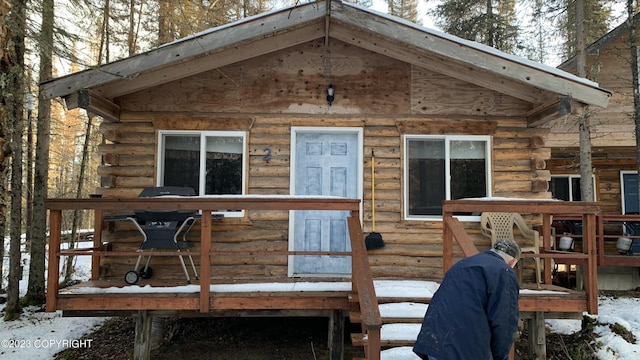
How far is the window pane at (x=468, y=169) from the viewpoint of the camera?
6.59 m

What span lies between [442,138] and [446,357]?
4595mm

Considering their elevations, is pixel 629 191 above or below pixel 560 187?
below

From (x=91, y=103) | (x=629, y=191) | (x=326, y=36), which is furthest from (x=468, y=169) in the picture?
(x=629, y=191)

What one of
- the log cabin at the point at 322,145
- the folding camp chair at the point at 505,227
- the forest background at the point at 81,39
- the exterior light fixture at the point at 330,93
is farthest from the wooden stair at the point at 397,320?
the forest background at the point at 81,39

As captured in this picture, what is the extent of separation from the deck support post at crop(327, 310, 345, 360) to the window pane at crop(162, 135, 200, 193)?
9.92 ft

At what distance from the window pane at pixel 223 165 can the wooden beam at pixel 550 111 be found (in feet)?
14.8

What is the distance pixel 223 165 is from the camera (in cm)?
657

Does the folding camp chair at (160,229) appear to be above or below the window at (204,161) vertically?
below

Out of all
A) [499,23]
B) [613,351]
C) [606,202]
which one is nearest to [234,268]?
[613,351]

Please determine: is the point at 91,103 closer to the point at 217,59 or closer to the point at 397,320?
the point at 217,59

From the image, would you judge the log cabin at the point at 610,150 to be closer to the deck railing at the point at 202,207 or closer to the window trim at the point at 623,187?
the window trim at the point at 623,187

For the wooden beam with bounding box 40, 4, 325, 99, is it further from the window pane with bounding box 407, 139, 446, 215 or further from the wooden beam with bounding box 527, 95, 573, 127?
the wooden beam with bounding box 527, 95, 573, 127

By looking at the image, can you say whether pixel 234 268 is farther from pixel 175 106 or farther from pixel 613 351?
pixel 613 351

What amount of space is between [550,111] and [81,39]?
686 centimetres
